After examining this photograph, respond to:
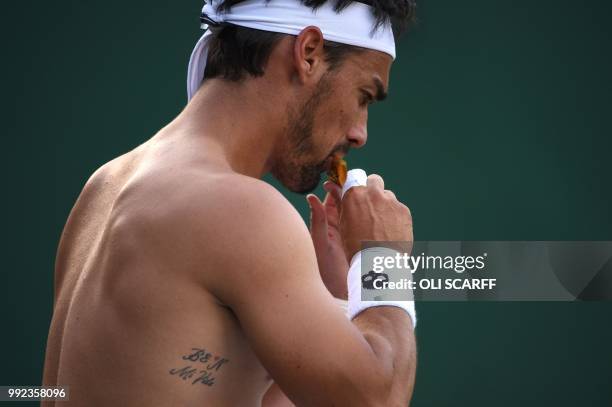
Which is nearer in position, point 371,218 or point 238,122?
point 238,122

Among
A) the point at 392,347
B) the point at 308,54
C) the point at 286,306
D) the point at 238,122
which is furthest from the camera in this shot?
the point at 308,54

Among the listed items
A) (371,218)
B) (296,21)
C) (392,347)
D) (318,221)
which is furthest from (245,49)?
(392,347)

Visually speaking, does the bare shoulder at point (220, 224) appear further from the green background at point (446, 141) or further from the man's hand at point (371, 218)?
the green background at point (446, 141)

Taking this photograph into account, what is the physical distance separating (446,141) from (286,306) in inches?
122

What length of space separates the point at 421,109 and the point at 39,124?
1908 mm

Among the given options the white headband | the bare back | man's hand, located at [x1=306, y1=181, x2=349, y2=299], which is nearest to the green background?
man's hand, located at [x1=306, y1=181, x2=349, y2=299]

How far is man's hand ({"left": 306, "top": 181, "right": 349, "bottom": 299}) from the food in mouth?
6 centimetres

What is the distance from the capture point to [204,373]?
1.64 m

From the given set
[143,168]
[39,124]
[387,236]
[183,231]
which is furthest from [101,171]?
[39,124]

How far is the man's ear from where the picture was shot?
6.51ft

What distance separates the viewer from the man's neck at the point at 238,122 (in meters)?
1.87

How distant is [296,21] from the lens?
201 centimetres

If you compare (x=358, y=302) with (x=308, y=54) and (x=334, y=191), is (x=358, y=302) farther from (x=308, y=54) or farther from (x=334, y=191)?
(x=308, y=54)

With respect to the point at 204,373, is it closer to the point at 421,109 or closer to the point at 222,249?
the point at 222,249
